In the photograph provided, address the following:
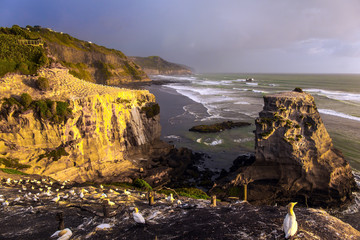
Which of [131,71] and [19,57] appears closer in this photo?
[19,57]

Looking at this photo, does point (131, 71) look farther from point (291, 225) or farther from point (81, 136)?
point (291, 225)

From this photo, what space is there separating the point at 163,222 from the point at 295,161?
15751mm

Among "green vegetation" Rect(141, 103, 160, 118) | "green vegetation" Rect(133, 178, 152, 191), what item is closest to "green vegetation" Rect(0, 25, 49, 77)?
"green vegetation" Rect(141, 103, 160, 118)

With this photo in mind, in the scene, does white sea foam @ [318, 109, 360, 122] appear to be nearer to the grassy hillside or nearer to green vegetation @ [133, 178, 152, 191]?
green vegetation @ [133, 178, 152, 191]

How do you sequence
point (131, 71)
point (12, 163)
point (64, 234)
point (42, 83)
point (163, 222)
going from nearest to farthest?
point (64, 234)
point (163, 222)
point (12, 163)
point (42, 83)
point (131, 71)

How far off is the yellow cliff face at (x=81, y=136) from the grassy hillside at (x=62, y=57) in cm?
290

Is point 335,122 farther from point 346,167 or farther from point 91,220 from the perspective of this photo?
point 91,220

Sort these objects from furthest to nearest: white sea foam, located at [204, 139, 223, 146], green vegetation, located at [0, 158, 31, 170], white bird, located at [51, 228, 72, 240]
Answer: white sea foam, located at [204, 139, 223, 146], green vegetation, located at [0, 158, 31, 170], white bird, located at [51, 228, 72, 240]

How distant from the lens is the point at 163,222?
7871mm

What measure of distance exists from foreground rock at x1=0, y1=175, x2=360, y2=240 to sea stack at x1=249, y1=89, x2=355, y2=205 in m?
12.5

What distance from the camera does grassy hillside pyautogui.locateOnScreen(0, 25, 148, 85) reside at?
21234mm

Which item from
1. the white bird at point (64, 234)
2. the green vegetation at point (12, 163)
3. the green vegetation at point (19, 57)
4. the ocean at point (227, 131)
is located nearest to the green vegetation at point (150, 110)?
the ocean at point (227, 131)

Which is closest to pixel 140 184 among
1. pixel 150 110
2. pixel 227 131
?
pixel 150 110

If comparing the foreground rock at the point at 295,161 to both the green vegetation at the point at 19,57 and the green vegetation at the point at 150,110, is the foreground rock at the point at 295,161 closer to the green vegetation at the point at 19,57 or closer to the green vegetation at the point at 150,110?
the green vegetation at the point at 150,110
